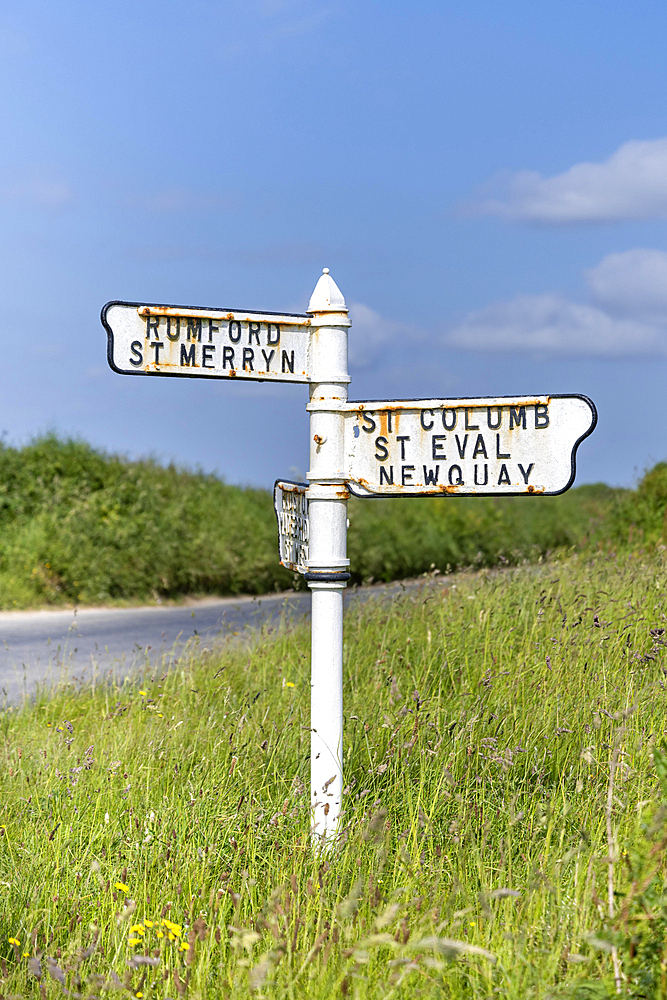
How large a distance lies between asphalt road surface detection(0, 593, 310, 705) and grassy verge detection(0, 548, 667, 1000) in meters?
1.53

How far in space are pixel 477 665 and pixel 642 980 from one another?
302 cm

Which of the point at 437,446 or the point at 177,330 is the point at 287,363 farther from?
the point at 437,446

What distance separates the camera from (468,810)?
3.22m

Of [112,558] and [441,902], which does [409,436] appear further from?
[112,558]

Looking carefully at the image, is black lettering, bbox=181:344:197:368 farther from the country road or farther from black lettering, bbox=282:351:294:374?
the country road

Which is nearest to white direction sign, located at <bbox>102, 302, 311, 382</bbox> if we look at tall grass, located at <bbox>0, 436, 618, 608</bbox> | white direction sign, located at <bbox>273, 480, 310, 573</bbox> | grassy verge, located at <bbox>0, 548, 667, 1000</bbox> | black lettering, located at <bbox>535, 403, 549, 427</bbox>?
white direction sign, located at <bbox>273, 480, 310, 573</bbox>

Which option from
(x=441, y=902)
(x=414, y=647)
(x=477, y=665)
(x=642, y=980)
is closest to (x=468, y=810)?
(x=441, y=902)

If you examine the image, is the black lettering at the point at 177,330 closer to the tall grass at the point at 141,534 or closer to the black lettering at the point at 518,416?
the black lettering at the point at 518,416

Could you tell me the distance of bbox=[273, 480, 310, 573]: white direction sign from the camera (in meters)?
3.48

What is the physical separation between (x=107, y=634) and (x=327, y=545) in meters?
7.23

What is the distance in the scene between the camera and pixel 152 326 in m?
3.30

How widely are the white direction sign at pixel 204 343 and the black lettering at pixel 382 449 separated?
1.25 feet

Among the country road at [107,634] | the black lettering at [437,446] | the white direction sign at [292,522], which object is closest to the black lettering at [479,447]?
the black lettering at [437,446]

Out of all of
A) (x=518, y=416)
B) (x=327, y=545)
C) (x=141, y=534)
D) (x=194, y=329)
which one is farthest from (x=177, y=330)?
(x=141, y=534)
